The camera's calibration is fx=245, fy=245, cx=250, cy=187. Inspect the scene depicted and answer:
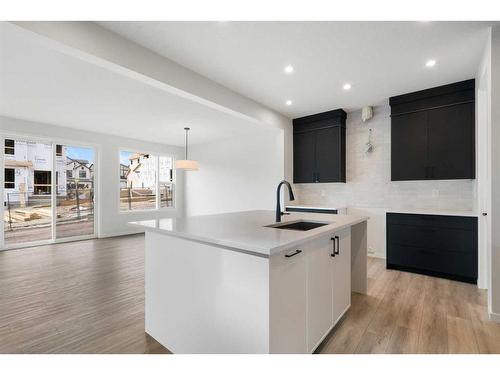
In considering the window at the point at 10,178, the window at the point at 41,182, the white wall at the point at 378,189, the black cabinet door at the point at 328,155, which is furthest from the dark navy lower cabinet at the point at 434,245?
the window at the point at 10,178

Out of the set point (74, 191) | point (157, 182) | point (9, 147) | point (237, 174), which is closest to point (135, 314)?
point (237, 174)

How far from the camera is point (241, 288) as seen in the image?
1342 mm

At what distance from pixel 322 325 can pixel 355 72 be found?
9.60ft

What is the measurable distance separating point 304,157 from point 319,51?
8.43 ft

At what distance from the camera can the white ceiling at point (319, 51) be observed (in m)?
2.24

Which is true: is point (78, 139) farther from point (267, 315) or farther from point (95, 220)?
point (267, 315)

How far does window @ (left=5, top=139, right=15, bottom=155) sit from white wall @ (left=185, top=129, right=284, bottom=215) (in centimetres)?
408

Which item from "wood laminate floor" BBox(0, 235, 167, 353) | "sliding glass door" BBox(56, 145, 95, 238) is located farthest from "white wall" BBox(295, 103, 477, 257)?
"sliding glass door" BBox(56, 145, 95, 238)

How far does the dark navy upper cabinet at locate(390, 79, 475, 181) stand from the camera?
3322mm

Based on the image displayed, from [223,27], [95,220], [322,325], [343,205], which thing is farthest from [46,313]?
[343,205]

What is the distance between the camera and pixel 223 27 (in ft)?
7.32

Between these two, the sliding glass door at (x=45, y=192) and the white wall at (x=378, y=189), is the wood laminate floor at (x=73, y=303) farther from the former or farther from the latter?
the white wall at (x=378, y=189)

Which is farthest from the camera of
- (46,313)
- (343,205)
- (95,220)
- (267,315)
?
(95,220)
